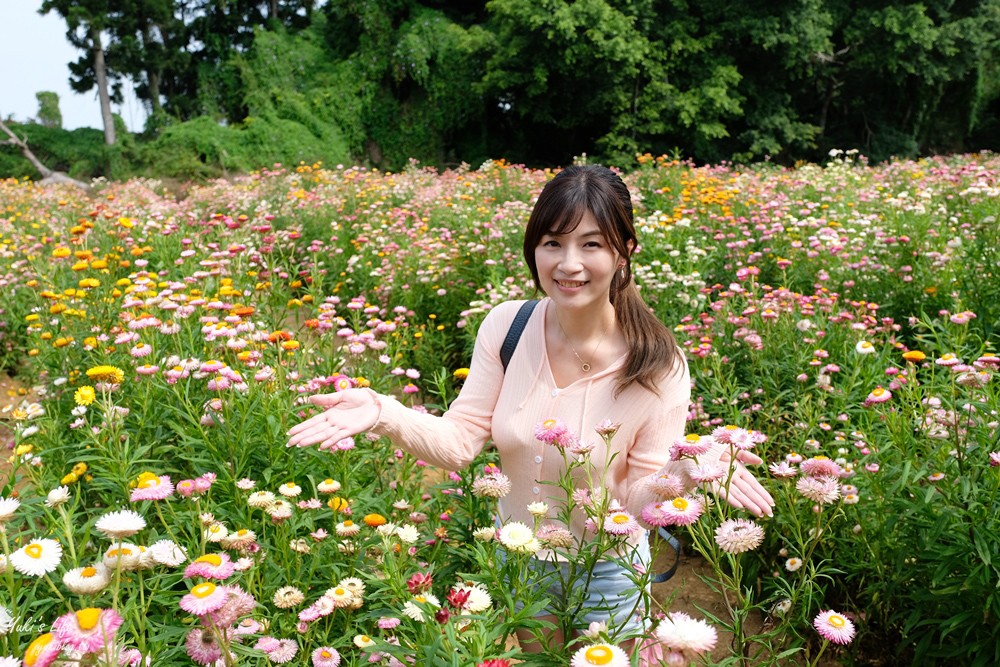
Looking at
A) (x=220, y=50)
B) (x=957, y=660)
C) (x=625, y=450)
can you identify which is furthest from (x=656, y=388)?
(x=220, y=50)

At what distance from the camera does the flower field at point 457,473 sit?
1.11m

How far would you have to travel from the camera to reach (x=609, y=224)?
5.18 ft

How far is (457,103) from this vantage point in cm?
2030

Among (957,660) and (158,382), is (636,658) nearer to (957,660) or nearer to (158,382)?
(957,660)

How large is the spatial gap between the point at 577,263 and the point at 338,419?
2.08 ft

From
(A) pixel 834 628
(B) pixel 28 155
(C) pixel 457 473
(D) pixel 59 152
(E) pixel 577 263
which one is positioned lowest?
(C) pixel 457 473

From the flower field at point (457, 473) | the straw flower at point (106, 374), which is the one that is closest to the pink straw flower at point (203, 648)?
the flower field at point (457, 473)

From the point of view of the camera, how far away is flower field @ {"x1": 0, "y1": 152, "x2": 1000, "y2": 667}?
1107mm

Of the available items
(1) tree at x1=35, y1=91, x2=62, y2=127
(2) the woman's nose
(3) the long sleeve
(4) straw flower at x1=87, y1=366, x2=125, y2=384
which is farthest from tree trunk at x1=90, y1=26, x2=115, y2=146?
(2) the woman's nose

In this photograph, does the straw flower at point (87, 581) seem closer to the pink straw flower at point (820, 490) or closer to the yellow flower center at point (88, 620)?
the yellow flower center at point (88, 620)

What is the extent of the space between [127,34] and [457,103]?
1176cm

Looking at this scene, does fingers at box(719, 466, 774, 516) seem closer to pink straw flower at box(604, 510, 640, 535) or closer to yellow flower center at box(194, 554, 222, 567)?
pink straw flower at box(604, 510, 640, 535)

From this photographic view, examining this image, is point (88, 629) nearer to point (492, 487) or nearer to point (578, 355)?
point (492, 487)

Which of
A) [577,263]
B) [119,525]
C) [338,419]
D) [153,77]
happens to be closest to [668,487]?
[577,263]
